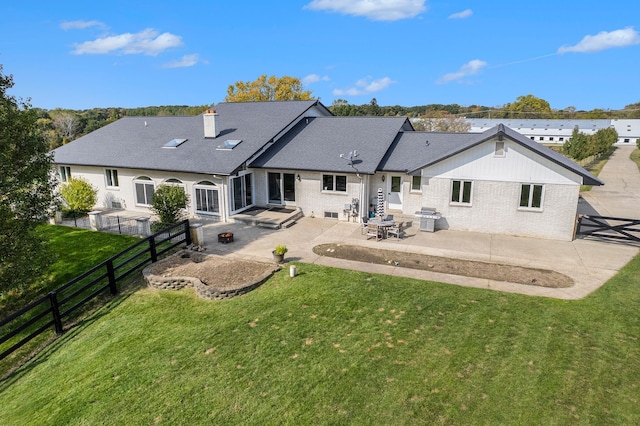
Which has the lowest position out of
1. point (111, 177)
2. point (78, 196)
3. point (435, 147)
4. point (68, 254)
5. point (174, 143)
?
point (68, 254)

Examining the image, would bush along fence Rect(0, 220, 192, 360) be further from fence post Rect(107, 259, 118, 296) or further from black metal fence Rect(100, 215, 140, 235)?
black metal fence Rect(100, 215, 140, 235)

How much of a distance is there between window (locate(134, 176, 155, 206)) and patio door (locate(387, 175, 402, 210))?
1413 cm

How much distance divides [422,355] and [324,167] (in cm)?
1348

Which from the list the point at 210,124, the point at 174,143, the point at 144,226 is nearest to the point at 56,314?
the point at 144,226

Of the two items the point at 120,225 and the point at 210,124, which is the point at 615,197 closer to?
the point at 210,124

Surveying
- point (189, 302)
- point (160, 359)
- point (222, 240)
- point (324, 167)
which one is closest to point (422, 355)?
point (160, 359)

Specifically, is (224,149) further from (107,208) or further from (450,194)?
(450,194)

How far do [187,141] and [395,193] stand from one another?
540 inches

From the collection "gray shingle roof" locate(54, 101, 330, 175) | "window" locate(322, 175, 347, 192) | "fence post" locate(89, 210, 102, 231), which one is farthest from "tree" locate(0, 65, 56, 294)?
"window" locate(322, 175, 347, 192)

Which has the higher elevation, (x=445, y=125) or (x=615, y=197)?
(x=445, y=125)

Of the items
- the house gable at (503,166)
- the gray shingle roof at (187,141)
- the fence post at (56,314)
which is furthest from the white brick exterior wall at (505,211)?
the fence post at (56,314)

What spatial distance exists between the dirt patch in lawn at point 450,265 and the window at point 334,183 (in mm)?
5068

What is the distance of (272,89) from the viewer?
205 feet

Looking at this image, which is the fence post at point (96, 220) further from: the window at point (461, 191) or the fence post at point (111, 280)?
the window at point (461, 191)
